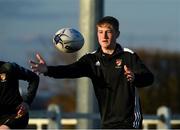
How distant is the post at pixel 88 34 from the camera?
1398cm

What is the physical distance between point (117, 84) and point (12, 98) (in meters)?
1.44

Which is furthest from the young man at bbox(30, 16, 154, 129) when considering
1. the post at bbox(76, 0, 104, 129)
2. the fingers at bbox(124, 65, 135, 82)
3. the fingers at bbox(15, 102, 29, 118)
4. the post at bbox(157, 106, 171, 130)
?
the post at bbox(157, 106, 171, 130)

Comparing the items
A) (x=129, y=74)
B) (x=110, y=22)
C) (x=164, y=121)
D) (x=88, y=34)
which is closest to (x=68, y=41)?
(x=110, y=22)

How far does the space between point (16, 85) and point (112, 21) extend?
1541 mm

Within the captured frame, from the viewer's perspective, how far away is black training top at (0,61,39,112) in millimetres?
10148

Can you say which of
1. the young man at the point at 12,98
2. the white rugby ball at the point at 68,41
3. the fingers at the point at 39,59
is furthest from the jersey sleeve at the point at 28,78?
the fingers at the point at 39,59

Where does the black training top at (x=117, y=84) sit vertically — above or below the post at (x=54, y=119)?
above

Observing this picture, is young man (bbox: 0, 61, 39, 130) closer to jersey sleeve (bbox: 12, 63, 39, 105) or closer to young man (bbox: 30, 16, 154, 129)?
jersey sleeve (bbox: 12, 63, 39, 105)

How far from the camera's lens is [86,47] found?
14.3 meters

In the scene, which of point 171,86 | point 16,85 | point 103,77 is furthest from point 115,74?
point 171,86

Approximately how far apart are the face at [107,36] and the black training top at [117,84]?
0.16 m

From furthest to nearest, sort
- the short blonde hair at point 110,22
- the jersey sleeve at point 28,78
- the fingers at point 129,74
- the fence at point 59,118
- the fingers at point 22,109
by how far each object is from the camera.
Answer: the fence at point 59,118 < the jersey sleeve at point 28,78 < the fingers at point 22,109 < the short blonde hair at point 110,22 < the fingers at point 129,74

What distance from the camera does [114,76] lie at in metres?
9.52

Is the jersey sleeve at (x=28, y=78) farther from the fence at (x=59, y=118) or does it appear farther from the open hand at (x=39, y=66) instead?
the fence at (x=59, y=118)
